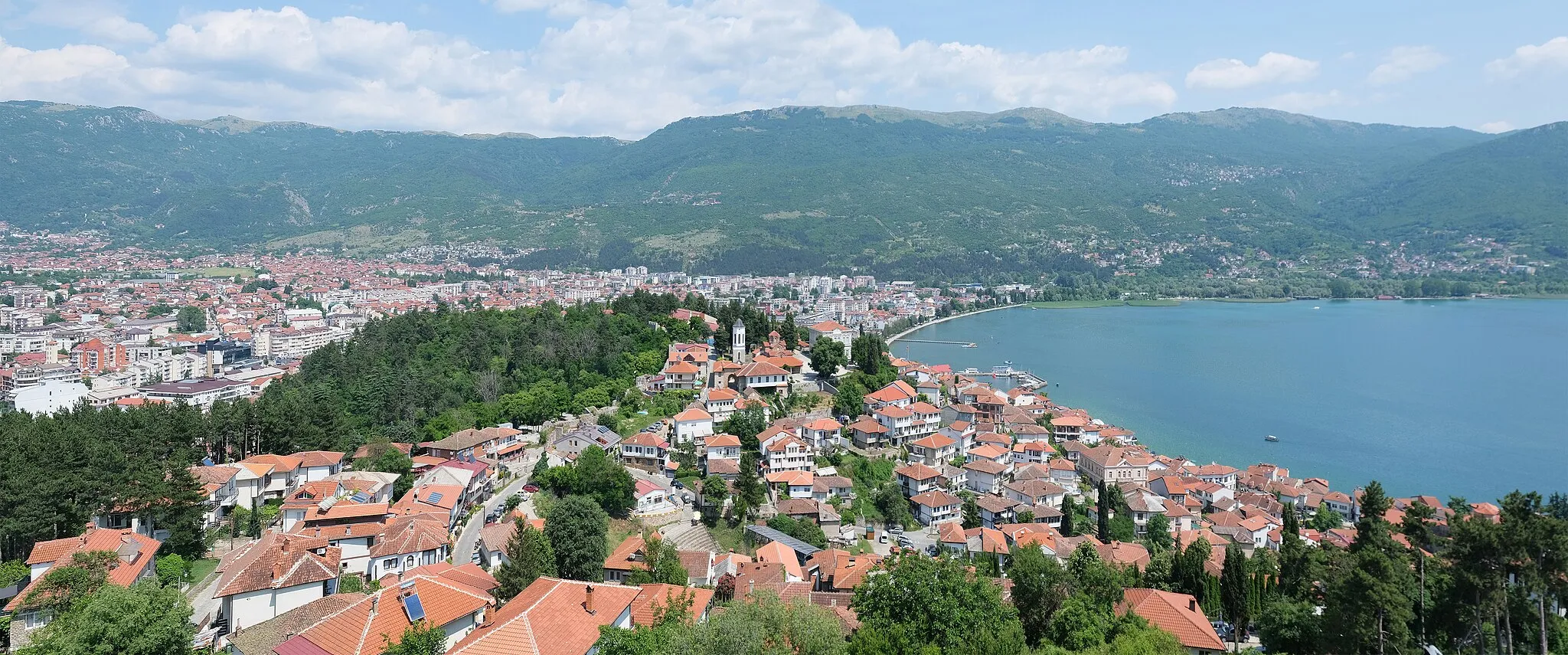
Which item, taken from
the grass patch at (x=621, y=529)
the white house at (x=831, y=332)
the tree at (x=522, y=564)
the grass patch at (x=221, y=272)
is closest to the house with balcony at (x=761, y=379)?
the grass patch at (x=621, y=529)

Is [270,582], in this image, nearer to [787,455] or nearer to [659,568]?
[659,568]

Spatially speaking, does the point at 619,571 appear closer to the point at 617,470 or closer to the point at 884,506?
the point at 617,470

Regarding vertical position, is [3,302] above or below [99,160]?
below

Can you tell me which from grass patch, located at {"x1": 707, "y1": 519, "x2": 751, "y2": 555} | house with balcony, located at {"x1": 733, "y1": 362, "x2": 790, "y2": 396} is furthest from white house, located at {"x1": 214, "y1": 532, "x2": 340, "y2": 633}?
house with balcony, located at {"x1": 733, "y1": 362, "x2": 790, "y2": 396}

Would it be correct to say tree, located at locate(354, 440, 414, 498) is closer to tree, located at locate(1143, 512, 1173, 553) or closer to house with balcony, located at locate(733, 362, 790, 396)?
house with balcony, located at locate(733, 362, 790, 396)

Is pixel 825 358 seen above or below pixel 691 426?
above

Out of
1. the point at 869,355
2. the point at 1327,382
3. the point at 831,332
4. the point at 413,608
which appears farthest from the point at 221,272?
the point at 1327,382

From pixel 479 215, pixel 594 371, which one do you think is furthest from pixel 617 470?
pixel 479 215
